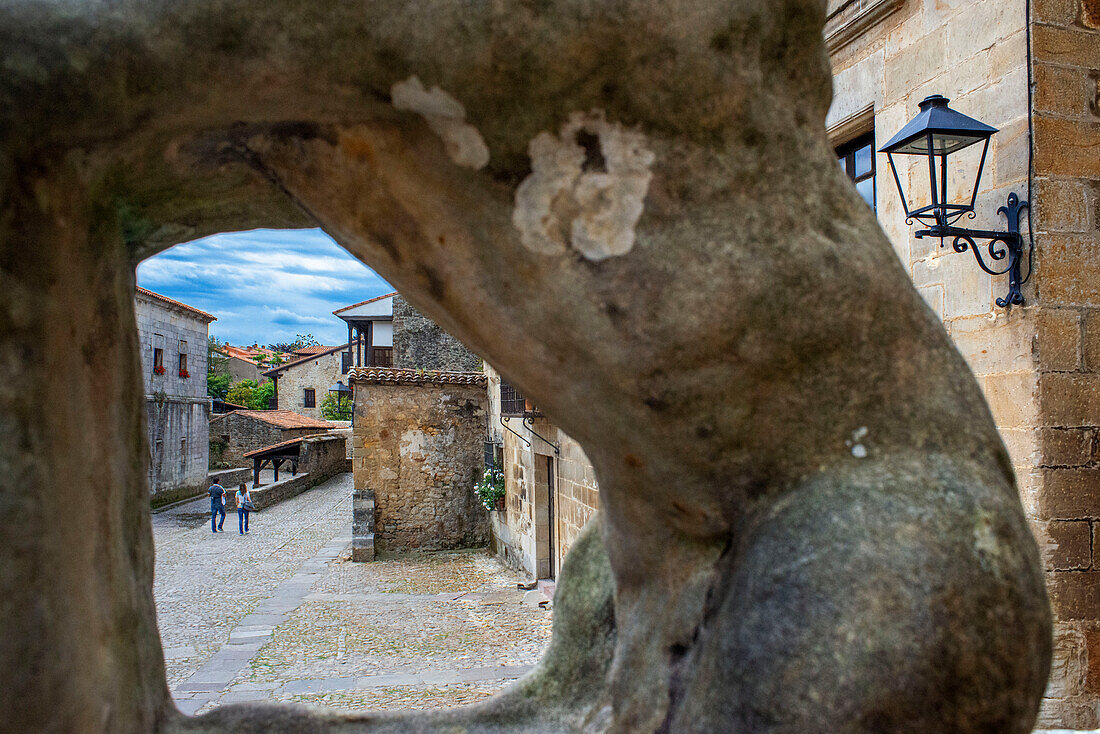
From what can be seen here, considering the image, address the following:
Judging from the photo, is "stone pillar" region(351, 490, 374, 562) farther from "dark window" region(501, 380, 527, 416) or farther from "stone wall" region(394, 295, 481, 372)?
"stone wall" region(394, 295, 481, 372)

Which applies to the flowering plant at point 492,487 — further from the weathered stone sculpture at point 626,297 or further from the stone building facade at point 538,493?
the weathered stone sculpture at point 626,297

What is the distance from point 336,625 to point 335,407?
31084mm

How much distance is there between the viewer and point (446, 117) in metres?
0.97

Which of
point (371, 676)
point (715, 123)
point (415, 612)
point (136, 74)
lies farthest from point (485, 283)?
point (415, 612)

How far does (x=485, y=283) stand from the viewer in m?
1.07

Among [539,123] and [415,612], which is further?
[415,612]

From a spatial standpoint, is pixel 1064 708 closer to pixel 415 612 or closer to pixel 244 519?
pixel 415 612

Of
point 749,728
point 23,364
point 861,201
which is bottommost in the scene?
point 749,728

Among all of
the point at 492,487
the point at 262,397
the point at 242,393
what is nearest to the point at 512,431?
the point at 492,487

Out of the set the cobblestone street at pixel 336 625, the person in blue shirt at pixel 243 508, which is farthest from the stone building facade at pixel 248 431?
A: the cobblestone street at pixel 336 625

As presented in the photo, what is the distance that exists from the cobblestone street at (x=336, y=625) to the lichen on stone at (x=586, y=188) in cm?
531

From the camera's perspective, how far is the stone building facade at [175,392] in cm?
2141

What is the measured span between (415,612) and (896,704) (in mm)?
8284

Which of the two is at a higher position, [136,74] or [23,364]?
[136,74]
